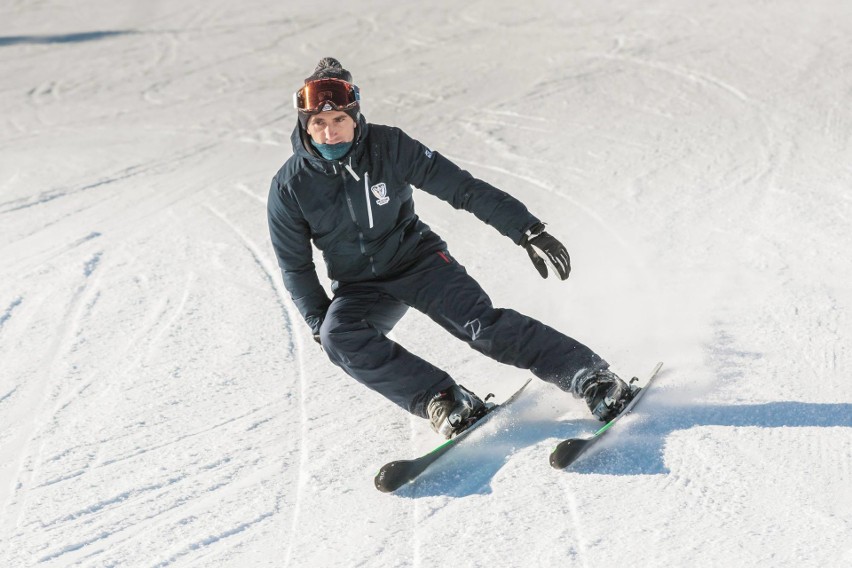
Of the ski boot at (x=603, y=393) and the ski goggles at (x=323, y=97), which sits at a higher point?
the ski goggles at (x=323, y=97)

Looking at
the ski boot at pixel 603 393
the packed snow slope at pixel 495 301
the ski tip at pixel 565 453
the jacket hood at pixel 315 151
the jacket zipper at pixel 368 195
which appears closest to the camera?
the packed snow slope at pixel 495 301

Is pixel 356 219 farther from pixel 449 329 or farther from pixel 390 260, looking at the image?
pixel 449 329

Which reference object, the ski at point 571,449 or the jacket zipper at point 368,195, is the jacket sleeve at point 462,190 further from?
the ski at point 571,449

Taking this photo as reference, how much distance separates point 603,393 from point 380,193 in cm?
121

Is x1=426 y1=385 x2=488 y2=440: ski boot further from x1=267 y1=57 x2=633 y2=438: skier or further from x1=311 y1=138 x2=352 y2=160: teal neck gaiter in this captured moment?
x1=311 y1=138 x2=352 y2=160: teal neck gaiter

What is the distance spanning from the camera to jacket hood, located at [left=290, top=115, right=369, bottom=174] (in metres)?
3.76

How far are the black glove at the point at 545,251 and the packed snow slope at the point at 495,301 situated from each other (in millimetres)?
562

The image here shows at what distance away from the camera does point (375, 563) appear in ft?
9.71

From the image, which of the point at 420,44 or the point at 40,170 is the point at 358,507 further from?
the point at 420,44

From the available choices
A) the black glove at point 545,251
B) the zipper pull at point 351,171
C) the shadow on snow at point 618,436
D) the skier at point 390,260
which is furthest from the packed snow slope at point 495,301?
the zipper pull at point 351,171

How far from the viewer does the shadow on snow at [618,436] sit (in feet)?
11.0

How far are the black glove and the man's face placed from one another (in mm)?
841

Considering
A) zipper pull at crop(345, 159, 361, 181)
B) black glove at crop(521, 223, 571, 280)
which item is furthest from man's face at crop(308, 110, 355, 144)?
black glove at crop(521, 223, 571, 280)

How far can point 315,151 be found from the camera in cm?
377
